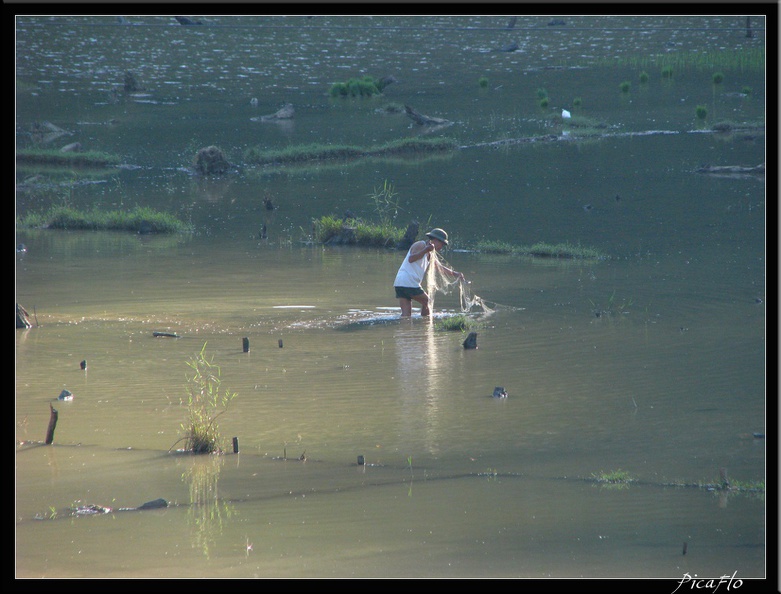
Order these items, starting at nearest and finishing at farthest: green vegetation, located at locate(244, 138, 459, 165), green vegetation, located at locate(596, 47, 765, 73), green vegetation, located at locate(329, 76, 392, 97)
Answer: green vegetation, located at locate(244, 138, 459, 165) → green vegetation, located at locate(329, 76, 392, 97) → green vegetation, located at locate(596, 47, 765, 73)

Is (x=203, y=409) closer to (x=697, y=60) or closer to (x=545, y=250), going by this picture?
(x=545, y=250)

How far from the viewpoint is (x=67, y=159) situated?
29266 millimetres

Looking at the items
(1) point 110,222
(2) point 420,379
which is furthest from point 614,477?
(1) point 110,222

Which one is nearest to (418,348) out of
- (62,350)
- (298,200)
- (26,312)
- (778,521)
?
(62,350)

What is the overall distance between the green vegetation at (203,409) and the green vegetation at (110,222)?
9790 mm

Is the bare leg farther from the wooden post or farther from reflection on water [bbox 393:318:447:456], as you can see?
the wooden post

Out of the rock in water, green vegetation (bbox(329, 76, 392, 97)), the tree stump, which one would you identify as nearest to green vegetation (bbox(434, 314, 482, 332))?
the rock in water

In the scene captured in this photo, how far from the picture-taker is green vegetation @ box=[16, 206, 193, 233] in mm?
20438

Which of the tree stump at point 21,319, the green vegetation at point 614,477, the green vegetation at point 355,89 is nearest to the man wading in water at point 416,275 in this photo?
the tree stump at point 21,319

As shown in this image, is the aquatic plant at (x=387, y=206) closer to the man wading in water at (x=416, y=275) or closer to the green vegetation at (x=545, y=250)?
the green vegetation at (x=545, y=250)

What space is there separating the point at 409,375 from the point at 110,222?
11622mm

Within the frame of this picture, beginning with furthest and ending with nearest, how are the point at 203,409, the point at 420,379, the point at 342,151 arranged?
1. the point at 342,151
2. the point at 420,379
3. the point at 203,409

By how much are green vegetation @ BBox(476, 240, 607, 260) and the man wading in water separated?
485cm
